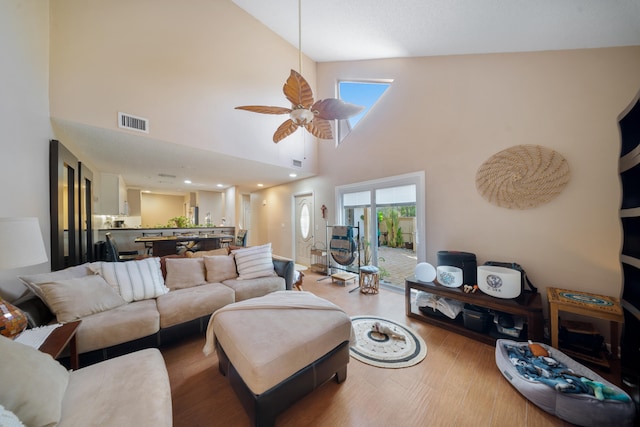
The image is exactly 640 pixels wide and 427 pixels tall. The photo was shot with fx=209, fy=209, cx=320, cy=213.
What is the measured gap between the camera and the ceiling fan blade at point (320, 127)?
271cm

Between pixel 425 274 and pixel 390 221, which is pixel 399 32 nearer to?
pixel 390 221

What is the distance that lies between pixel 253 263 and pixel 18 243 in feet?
6.85

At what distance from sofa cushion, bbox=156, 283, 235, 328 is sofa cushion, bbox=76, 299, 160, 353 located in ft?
0.30

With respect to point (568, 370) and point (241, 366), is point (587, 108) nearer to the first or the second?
point (568, 370)

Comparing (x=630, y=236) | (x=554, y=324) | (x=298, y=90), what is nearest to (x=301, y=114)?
(x=298, y=90)

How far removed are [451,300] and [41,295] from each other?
4.07 m

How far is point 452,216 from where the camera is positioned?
3.06 meters

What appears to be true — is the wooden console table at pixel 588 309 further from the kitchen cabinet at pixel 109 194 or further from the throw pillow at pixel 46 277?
the kitchen cabinet at pixel 109 194

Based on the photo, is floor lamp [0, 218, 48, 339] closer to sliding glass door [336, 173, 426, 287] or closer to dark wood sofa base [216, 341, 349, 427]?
dark wood sofa base [216, 341, 349, 427]

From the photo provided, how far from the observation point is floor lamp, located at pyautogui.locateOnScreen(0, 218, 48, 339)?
1161 millimetres

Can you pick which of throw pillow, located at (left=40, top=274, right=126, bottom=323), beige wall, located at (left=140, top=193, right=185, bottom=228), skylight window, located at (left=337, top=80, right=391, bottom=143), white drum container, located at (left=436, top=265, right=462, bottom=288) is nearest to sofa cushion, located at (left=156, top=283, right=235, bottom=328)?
throw pillow, located at (left=40, top=274, right=126, bottom=323)

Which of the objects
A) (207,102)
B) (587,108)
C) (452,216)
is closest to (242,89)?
(207,102)

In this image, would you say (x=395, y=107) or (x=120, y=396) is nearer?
(x=120, y=396)

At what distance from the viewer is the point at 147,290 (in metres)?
2.29
